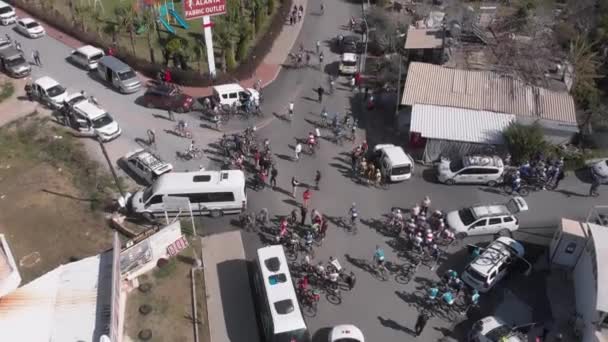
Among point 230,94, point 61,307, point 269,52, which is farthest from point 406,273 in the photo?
point 269,52

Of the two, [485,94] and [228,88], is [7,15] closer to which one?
[228,88]

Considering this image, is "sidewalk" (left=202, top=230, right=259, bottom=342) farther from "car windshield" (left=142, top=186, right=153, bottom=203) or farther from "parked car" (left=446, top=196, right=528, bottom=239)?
"parked car" (left=446, top=196, right=528, bottom=239)

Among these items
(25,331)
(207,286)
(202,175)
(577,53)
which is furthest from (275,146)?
(577,53)

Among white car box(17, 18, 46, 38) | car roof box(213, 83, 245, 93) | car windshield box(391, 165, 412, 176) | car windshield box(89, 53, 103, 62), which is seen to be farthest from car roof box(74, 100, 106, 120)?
car windshield box(391, 165, 412, 176)

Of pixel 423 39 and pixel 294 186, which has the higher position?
pixel 423 39

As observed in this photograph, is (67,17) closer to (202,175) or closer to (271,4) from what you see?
(271,4)

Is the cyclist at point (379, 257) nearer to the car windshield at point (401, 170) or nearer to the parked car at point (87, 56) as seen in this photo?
the car windshield at point (401, 170)
